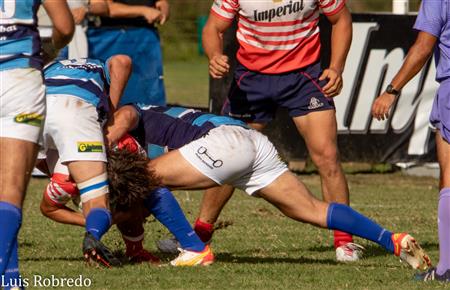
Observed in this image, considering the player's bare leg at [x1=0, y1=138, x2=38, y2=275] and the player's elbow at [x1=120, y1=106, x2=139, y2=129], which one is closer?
the player's bare leg at [x1=0, y1=138, x2=38, y2=275]

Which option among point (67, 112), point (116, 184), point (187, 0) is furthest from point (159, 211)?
point (187, 0)

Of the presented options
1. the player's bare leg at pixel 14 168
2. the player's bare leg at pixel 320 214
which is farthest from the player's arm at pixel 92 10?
the player's bare leg at pixel 14 168

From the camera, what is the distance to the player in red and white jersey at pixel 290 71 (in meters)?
7.86

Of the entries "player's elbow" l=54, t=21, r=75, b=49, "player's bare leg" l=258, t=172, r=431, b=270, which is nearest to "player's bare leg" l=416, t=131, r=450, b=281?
"player's bare leg" l=258, t=172, r=431, b=270

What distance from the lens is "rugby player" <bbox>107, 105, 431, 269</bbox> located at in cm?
668

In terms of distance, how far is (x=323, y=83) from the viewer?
7.90 metres

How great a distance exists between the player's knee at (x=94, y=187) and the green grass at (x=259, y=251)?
17.2 inches

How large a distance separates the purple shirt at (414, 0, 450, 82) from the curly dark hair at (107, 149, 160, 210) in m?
1.70

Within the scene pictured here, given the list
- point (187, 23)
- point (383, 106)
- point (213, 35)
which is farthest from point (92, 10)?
point (187, 23)

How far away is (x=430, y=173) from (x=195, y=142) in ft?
21.1

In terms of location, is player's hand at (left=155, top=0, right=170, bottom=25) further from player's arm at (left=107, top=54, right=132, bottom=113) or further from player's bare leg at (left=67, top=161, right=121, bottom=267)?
player's bare leg at (left=67, top=161, right=121, bottom=267)

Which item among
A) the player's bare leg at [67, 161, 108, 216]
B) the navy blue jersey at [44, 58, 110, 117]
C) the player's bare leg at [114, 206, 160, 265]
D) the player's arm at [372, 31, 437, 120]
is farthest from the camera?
the player's bare leg at [114, 206, 160, 265]

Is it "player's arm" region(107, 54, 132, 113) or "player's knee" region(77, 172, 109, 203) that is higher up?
"player's arm" region(107, 54, 132, 113)

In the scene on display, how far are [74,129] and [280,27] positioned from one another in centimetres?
193
